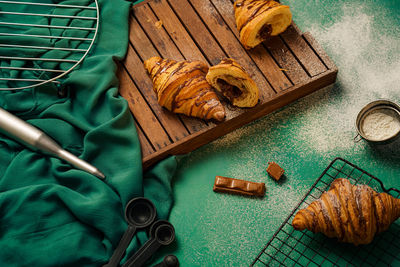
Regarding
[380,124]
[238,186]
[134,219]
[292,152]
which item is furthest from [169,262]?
[380,124]

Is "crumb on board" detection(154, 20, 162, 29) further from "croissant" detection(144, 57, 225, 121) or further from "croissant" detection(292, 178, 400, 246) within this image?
"croissant" detection(292, 178, 400, 246)

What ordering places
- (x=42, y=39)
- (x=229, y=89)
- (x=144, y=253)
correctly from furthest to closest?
(x=42, y=39) < (x=229, y=89) < (x=144, y=253)

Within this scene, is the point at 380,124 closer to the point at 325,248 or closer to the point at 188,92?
the point at 325,248

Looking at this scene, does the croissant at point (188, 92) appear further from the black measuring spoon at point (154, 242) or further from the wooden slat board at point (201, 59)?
the black measuring spoon at point (154, 242)

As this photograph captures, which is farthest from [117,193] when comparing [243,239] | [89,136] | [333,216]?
[333,216]

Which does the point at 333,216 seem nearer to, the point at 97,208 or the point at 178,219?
the point at 178,219

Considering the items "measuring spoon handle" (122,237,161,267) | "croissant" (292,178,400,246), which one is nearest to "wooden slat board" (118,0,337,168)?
"measuring spoon handle" (122,237,161,267)
